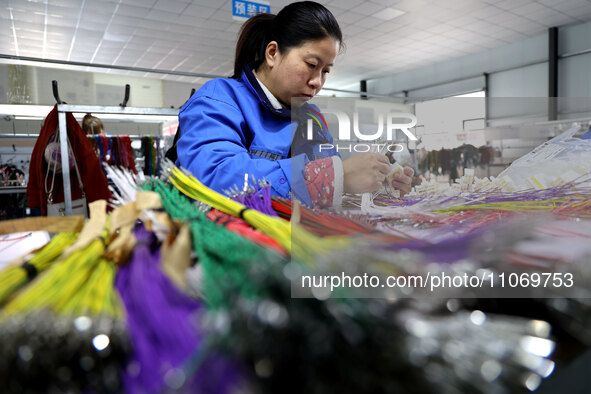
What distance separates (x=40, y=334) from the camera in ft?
0.65

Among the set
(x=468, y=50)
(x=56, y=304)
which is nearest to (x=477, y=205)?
(x=56, y=304)

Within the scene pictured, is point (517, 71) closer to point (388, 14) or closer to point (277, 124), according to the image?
point (388, 14)

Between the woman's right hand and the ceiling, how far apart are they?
5.38 meters

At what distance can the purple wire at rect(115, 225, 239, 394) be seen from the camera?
18 cm

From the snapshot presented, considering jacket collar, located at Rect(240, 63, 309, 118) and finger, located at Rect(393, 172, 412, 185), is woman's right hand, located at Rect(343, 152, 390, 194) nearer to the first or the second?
finger, located at Rect(393, 172, 412, 185)

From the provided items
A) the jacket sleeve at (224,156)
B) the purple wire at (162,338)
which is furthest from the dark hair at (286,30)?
the purple wire at (162,338)

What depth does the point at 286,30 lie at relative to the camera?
90 cm

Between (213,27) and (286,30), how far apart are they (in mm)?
5862

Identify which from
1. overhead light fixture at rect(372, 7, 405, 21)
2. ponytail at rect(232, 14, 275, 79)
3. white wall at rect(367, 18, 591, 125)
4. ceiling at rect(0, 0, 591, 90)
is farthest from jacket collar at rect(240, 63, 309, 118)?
overhead light fixture at rect(372, 7, 405, 21)

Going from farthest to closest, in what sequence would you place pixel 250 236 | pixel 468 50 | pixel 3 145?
1. pixel 468 50
2. pixel 3 145
3. pixel 250 236

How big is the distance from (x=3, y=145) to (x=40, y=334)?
412 centimetres

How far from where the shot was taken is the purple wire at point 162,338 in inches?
7.1

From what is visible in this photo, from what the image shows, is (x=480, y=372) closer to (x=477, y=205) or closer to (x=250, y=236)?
(x=250, y=236)

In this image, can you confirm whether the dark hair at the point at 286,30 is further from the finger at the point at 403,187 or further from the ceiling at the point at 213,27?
the ceiling at the point at 213,27
